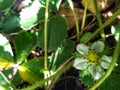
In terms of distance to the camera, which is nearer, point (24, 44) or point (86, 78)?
point (86, 78)

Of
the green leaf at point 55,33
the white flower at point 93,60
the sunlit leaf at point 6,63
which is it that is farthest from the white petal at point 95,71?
the sunlit leaf at point 6,63

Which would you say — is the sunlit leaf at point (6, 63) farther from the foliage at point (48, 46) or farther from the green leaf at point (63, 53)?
the green leaf at point (63, 53)

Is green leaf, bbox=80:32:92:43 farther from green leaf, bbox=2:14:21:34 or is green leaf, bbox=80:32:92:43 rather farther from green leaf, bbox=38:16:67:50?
green leaf, bbox=2:14:21:34

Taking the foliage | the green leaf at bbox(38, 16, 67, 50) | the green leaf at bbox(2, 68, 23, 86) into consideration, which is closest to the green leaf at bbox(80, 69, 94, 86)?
the foliage

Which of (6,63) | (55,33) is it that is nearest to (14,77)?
(6,63)

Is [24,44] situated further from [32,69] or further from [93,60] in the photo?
[93,60]

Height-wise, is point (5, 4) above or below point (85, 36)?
above
